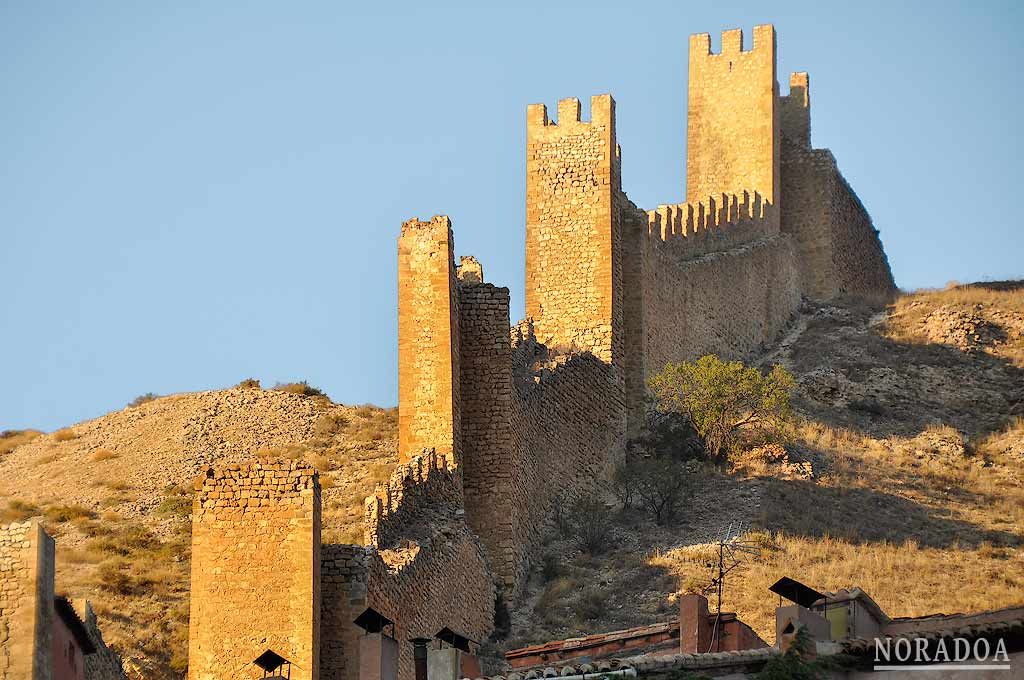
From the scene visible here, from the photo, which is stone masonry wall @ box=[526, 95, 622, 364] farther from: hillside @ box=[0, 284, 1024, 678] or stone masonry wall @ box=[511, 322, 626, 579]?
hillside @ box=[0, 284, 1024, 678]

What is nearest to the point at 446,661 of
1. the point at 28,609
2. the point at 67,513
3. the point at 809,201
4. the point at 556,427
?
the point at 28,609

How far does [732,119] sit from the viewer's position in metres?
52.9

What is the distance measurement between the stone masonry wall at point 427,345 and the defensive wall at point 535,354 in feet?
0.09

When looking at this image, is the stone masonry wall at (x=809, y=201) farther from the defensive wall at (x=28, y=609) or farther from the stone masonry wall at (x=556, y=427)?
the defensive wall at (x=28, y=609)

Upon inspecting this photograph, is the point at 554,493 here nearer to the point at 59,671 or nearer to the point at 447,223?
the point at 447,223

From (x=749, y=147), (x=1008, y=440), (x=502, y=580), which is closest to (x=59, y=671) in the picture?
(x=502, y=580)

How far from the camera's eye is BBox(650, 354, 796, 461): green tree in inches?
1542

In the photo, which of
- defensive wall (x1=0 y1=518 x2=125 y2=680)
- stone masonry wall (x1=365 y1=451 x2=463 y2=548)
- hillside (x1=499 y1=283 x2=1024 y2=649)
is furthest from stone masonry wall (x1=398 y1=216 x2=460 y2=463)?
defensive wall (x1=0 y1=518 x2=125 y2=680)

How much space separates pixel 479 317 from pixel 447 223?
1.59 meters

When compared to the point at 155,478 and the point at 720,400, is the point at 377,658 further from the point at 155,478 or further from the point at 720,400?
the point at 155,478

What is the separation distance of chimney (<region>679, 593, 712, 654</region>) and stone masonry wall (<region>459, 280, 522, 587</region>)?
8618 mm

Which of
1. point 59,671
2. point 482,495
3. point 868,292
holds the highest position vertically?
point 868,292

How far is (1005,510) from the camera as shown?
37.1 m

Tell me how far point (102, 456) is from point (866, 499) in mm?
14761
